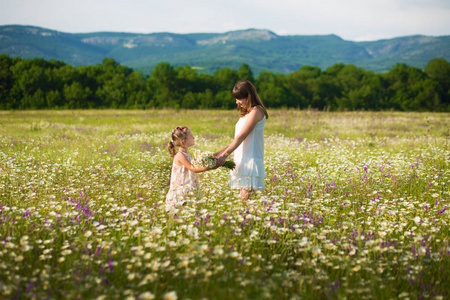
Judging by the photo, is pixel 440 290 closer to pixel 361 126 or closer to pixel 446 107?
pixel 361 126

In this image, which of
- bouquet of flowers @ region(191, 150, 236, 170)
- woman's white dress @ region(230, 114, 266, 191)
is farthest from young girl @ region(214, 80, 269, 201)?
bouquet of flowers @ region(191, 150, 236, 170)

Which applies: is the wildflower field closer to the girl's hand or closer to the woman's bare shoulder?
the girl's hand

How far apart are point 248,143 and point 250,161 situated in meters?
0.31

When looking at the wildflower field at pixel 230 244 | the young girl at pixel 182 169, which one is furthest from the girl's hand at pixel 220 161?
the wildflower field at pixel 230 244

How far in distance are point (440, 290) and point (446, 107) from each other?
78778mm

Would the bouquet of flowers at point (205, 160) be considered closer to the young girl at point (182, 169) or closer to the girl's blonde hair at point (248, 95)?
the young girl at point (182, 169)

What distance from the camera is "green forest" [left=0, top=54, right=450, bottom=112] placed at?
59.7 meters

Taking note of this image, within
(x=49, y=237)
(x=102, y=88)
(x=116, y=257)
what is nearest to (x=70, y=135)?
(x=49, y=237)

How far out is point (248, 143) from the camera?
5.18 metres

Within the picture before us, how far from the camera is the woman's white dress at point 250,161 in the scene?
5.12 meters

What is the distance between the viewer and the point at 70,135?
49.6 feet

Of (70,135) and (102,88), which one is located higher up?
(102,88)

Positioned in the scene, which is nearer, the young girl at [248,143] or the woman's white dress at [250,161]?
the young girl at [248,143]

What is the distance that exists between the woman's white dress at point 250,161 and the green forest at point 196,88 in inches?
2055
